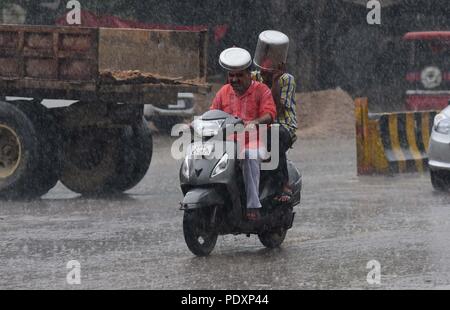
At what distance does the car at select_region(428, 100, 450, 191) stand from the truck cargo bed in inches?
119

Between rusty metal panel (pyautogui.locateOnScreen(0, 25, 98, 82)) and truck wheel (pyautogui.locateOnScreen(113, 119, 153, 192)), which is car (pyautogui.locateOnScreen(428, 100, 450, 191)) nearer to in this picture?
truck wheel (pyautogui.locateOnScreen(113, 119, 153, 192))

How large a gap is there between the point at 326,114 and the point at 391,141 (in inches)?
391

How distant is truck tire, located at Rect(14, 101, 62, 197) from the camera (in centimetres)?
1595

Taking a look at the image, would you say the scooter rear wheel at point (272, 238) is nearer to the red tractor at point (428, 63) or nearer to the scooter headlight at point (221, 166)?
the scooter headlight at point (221, 166)

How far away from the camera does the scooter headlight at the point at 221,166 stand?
34.7ft

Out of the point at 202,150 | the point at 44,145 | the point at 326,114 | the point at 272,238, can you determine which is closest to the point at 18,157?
the point at 44,145

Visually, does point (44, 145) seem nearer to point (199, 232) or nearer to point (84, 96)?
point (84, 96)

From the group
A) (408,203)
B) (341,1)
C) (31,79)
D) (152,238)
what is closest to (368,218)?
(408,203)

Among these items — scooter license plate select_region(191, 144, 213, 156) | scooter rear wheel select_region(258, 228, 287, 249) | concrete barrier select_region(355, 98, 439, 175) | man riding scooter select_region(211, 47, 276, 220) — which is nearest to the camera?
scooter license plate select_region(191, 144, 213, 156)

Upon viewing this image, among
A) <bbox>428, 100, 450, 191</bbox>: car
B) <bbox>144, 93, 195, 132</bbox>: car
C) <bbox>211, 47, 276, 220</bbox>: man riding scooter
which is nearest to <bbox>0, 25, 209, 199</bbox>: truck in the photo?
<bbox>428, 100, 450, 191</bbox>: car

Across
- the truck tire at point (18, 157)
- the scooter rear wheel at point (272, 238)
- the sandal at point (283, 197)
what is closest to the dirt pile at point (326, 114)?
the truck tire at point (18, 157)
